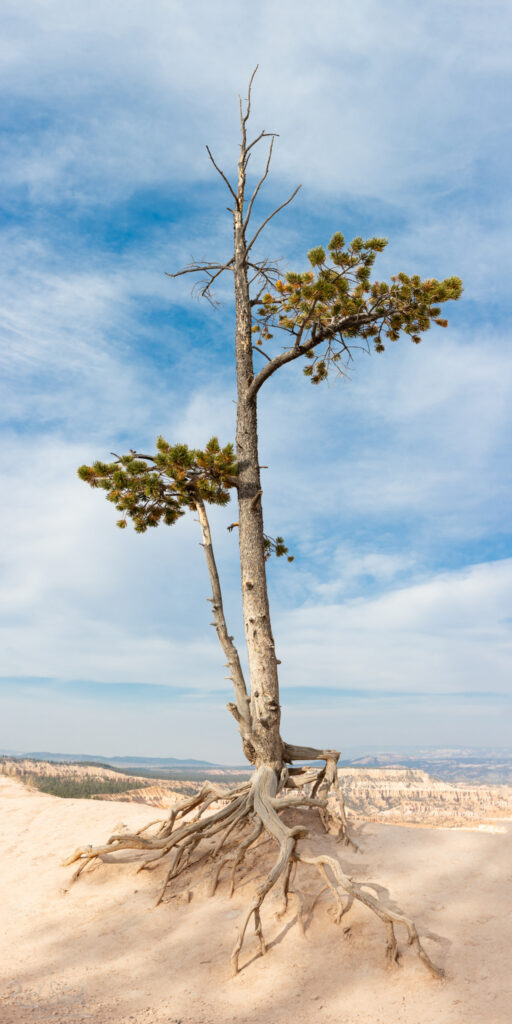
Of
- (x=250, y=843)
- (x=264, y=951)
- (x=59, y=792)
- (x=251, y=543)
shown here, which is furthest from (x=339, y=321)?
(x=59, y=792)

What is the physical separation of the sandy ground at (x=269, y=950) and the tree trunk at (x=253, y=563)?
67.0 inches

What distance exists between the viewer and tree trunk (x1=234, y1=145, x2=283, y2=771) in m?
9.23

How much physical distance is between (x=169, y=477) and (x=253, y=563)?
1.98 metres

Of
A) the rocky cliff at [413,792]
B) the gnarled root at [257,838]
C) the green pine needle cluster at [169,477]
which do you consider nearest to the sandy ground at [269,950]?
the gnarled root at [257,838]

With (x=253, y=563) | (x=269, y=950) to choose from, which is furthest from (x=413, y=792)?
(x=269, y=950)

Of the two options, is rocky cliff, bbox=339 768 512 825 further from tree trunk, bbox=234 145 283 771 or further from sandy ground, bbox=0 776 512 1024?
sandy ground, bbox=0 776 512 1024

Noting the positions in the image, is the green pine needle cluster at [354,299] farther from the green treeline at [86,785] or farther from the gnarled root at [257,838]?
the green treeline at [86,785]

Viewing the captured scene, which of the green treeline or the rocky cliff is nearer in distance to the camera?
the green treeline

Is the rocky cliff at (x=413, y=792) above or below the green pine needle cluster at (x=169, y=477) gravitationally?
below

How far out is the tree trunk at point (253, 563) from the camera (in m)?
9.23

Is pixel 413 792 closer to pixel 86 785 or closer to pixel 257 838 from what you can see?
pixel 86 785

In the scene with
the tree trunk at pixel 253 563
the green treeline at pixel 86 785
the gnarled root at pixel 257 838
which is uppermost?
the tree trunk at pixel 253 563

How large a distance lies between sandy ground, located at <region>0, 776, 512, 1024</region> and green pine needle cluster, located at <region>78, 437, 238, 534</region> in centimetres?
551

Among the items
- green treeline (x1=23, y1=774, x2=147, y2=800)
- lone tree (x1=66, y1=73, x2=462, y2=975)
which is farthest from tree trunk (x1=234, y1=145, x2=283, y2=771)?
green treeline (x1=23, y1=774, x2=147, y2=800)
